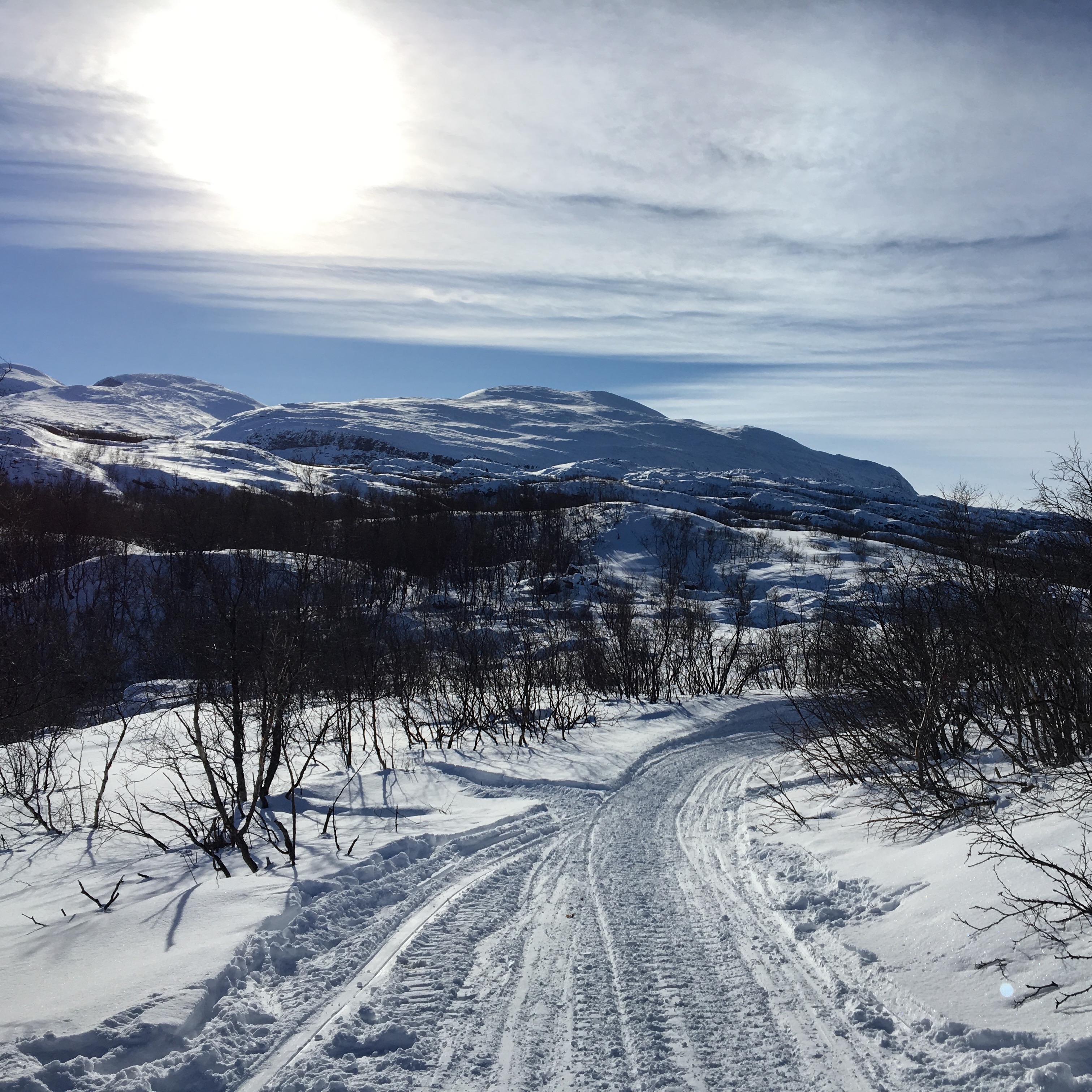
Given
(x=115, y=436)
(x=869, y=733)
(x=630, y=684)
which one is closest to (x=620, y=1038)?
(x=869, y=733)

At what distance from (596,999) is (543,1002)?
363 millimetres

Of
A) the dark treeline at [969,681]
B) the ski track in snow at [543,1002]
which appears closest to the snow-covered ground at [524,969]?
the ski track in snow at [543,1002]

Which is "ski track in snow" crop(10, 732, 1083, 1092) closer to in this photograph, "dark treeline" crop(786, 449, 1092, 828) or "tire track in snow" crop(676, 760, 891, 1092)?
"tire track in snow" crop(676, 760, 891, 1092)

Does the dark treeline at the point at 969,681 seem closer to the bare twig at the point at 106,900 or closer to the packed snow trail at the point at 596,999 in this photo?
the packed snow trail at the point at 596,999

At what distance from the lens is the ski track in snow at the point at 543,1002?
3.95 meters

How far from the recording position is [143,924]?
5.85 metres

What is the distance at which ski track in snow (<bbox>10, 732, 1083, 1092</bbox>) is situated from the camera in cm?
395

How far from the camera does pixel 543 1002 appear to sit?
15.7 ft

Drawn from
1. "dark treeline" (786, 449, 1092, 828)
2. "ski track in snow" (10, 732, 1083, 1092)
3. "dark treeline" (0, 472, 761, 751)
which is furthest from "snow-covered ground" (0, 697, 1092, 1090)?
"dark treeline" (0, 472, 761, 751)

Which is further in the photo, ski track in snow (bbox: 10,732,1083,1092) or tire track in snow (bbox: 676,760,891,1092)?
tire track in snow (bbox: 676,760,891,1092)

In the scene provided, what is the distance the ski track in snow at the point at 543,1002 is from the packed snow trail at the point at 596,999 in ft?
0.05

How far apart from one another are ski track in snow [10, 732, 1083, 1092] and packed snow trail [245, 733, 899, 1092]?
0.05ft

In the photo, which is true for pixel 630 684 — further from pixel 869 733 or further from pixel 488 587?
pixel 488 587

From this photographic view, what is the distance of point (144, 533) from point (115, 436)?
107m
